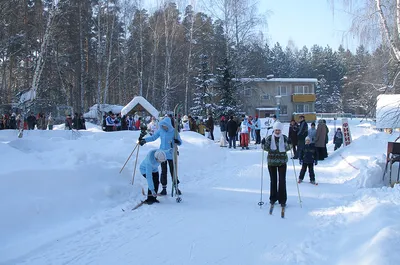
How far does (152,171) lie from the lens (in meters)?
7.80

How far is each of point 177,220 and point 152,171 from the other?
1.65m

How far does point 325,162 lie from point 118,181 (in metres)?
9.68

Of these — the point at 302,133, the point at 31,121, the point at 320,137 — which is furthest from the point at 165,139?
the point at 31,121

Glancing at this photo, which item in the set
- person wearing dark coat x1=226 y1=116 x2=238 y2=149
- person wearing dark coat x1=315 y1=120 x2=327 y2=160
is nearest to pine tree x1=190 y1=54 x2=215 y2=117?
person wearing dark coat x1=226 y1=116 x2=238 y2=149

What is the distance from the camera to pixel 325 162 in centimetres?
1514

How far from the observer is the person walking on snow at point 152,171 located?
25.0ft

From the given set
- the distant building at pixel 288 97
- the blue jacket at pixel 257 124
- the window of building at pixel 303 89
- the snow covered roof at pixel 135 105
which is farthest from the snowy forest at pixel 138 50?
the window of building at pixel 303 89

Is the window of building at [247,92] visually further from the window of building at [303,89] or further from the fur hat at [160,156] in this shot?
the fur hat at [160,156]

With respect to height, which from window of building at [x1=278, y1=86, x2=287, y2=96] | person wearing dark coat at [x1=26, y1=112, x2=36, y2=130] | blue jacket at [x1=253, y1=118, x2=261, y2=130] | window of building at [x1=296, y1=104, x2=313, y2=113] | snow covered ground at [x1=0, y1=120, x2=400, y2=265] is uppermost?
window of building at [x1=278, y1=86, x2=287, y2=96]

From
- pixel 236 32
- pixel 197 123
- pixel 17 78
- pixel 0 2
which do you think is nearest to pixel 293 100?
pixel 236 32

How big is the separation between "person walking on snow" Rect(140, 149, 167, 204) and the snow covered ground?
0.28 metres

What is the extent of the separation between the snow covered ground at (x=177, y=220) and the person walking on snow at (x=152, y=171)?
28cm

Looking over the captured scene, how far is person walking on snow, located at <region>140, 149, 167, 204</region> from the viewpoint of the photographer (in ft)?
25.0

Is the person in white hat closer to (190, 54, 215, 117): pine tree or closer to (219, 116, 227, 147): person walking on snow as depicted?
(219, 116, 227, 147): person walking on snow
